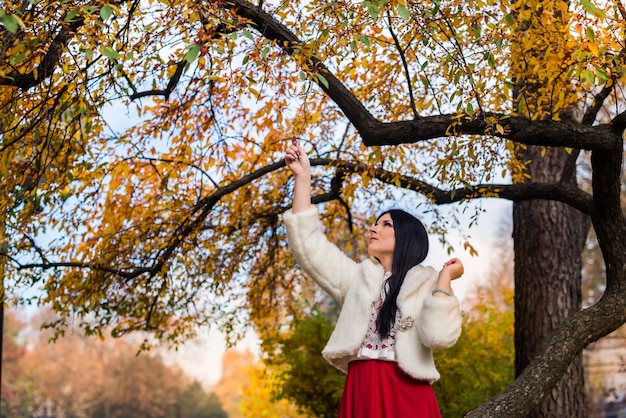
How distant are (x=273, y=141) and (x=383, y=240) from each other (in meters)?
3.62

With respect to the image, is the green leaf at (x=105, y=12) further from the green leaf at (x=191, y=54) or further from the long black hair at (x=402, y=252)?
the long black hair at (x=402, y=252)

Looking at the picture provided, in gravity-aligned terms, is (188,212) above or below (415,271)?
above

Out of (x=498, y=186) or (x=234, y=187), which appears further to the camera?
(x=234, y=187)

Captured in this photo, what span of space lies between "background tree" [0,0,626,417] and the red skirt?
1.14 metres

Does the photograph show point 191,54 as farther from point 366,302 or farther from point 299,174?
point 366,302

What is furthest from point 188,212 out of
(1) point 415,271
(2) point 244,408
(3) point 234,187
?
(2) point 244,408

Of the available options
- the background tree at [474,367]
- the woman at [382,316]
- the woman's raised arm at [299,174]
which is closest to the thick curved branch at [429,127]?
the woman at [382,316]

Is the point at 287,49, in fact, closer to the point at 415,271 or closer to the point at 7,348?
the point at 415,271

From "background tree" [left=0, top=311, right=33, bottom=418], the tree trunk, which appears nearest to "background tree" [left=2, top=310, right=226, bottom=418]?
"background tree" [left=0, top=311, right=33, bottom=418]

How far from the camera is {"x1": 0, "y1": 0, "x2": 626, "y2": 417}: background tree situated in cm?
469

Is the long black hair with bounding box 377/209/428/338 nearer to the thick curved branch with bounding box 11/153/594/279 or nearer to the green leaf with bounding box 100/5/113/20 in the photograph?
the green leaf with bounding box 100/5/113/20

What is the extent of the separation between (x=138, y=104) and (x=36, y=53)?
960 mm

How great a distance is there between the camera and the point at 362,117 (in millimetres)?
4789

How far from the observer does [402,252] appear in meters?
3.48
